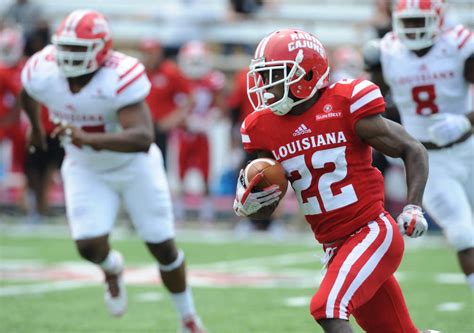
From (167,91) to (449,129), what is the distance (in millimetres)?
6905

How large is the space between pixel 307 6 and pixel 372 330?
11.4 meters

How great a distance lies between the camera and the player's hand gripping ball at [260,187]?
166 inches

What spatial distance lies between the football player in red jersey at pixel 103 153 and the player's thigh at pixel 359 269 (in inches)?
70.8

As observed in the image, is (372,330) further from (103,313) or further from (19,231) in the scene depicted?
(19,231)

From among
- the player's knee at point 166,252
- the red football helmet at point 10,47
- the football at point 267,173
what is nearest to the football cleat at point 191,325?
the player's knee at point 166,252

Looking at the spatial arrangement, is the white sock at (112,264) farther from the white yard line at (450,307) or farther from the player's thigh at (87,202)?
the white yard line at (450,307)

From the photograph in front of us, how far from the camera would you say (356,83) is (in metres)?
4.33

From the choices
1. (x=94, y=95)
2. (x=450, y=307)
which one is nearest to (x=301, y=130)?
(x=94, y=95)

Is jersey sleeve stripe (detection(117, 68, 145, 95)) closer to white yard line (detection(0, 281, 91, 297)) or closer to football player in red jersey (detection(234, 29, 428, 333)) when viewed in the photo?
football player in red jersey (detection(234, 29, 428, 333))

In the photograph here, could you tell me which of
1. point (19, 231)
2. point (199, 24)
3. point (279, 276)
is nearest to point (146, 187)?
point (279, 276)

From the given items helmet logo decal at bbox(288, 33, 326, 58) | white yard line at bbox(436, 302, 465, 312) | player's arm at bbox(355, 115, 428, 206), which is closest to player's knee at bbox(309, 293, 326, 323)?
player's arm at bbox(355, 115, 428, 206)

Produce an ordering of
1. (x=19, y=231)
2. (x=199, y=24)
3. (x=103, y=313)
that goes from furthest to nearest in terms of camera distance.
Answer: (x=199, y=24)
(x=19, y=231)
(x=103, y=313)

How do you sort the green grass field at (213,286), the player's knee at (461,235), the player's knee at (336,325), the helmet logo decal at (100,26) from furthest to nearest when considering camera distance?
the green grass field at (213,286)
the helmet logo decal at (100,26)
the player's knee at (461,235)
the player's knee at (336,325)

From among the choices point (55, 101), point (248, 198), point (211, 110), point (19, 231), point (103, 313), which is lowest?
point (19, 231)
